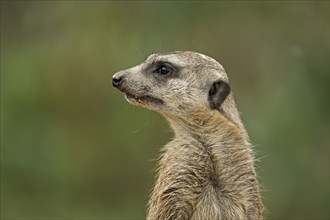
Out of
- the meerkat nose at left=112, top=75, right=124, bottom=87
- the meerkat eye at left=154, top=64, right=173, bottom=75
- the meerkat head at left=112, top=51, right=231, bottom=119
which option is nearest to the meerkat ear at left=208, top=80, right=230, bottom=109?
the meerkat head at left=112, top=51, right=231, bottom=119

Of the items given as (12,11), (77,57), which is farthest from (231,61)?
(12,11)

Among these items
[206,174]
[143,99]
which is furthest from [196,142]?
[143,99]

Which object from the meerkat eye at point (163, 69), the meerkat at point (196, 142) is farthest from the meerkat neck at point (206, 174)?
the meerkat eye at point (163, 69)

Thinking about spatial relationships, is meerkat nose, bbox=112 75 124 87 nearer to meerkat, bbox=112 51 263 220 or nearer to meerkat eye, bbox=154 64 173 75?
meerkat, bbox=112 51 263 220

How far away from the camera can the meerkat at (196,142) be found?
206 inches

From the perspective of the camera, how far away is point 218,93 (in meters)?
5.37

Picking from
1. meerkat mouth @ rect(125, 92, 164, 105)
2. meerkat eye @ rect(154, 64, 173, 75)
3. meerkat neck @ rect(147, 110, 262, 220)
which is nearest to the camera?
meerkat neck @ rect(147, 110, 262, 220)

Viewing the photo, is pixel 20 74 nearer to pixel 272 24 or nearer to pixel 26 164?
pixel 26 164

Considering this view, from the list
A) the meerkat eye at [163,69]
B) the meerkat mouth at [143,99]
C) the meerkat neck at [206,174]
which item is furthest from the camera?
the meerkat eye at [163,69]

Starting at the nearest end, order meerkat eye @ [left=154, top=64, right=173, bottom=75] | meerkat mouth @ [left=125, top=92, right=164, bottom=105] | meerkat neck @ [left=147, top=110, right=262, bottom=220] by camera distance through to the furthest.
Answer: meerkat neck @ [left=147, top=110, right=262, bottom=220], meerkat mouth @ [left=125, top=92, right=164, bottom=105], meerkat eye @ [left=154, top=64, right=173, bottom=75]

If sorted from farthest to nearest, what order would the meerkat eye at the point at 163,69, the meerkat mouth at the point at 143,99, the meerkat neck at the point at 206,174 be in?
1. the meerkat eye at the point at 163,69
2. the meerkat mouth at the point at 143,99
3. the meerkat neck at the point at 206,174

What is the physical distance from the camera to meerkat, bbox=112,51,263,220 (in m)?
5.24

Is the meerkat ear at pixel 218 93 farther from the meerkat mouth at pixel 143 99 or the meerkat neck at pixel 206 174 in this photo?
the meerkat mouth at pixel 143 99

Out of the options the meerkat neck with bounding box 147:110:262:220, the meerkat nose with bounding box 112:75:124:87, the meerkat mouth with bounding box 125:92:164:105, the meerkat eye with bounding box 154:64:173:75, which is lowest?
the meerkat neck with bounding box 147:110:262:220
